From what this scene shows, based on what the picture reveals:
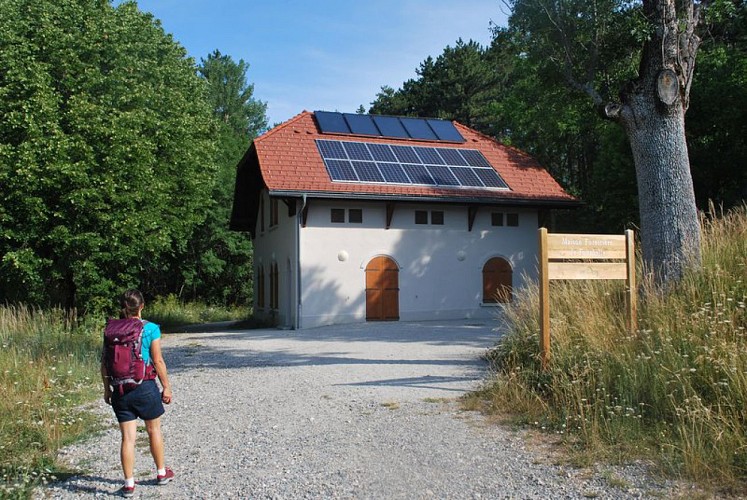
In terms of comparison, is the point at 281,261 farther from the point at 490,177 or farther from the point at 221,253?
the point at 221,253

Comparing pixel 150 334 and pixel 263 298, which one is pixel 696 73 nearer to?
pixel 263 298

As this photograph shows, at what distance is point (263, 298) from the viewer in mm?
25469

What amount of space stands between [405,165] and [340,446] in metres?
17.1

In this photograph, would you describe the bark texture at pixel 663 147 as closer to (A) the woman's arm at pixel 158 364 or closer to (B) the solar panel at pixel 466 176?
(A) the woman's arm at pixel 158 364

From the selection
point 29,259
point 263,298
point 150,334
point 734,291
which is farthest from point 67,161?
point 734,291

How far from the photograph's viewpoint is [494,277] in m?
22.4

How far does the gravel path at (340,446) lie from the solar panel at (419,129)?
15.4 meters

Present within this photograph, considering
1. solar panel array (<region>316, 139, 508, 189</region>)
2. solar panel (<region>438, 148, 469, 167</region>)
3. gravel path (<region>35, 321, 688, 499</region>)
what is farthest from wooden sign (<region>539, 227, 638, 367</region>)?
solar panel (<region>438, 148, 469, 167</region>)

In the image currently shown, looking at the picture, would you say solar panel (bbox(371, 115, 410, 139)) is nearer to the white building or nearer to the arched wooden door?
the white building

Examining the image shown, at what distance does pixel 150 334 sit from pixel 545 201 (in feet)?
63.4

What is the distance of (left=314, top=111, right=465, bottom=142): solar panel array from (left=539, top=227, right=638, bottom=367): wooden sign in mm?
16205

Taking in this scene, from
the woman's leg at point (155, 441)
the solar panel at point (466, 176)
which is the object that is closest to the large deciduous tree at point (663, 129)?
the woman's leg at point (155, 441)

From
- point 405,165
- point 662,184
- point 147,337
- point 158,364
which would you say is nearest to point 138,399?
point 158,364

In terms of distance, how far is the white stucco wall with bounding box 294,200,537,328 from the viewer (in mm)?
20266
